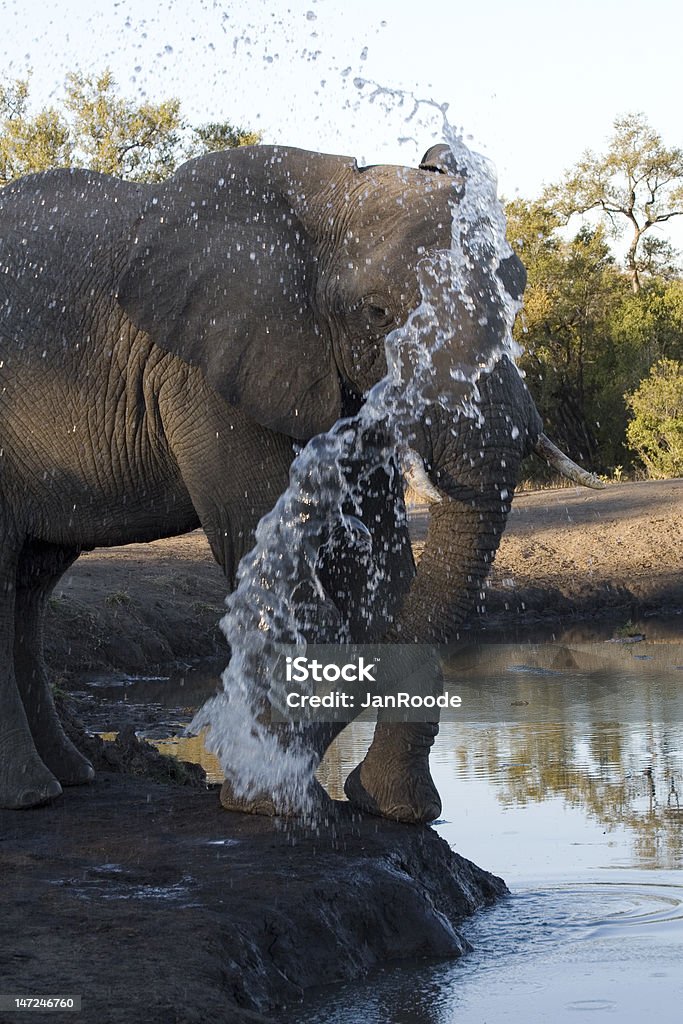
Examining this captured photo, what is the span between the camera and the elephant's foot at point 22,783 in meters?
6.44

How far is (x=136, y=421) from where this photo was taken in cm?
627

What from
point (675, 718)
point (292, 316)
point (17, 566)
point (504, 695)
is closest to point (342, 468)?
point (292, 316)

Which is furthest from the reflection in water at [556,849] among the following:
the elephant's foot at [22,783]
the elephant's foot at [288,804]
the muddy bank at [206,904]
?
the elephant's foot at [22,783]

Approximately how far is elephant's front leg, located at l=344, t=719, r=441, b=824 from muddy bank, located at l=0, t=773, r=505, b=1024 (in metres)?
0.09

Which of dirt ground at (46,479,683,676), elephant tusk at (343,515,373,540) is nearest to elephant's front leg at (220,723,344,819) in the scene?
elephant tusk at (343,515,373,540)

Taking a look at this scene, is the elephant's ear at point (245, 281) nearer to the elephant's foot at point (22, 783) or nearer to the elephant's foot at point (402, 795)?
the elephant's foot at point (402, 795)

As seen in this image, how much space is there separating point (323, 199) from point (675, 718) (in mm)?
5315

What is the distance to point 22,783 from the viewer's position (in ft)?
21.2

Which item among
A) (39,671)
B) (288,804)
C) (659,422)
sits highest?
(659,422)

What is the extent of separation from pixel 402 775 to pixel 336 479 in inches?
44.3

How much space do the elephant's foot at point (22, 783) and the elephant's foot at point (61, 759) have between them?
48 cm

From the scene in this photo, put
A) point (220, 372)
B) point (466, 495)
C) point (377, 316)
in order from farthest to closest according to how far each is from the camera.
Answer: point (220, 372) < point (377, 316) < point (466, 495)

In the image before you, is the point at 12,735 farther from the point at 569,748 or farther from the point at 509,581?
the point at 509,581

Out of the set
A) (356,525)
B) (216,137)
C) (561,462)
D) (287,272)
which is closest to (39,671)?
(356,525)
